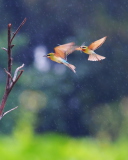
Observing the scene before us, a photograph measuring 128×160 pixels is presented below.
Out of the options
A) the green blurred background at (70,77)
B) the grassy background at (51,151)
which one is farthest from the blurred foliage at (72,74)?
the grassy background at (51,151)

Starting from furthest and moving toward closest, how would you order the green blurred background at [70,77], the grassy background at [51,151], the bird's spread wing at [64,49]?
the green blurred background at [70,77]
the grassy background at [51,151]
the bird's spread wing at [64,49]

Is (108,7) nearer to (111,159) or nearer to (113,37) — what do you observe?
(113,37)

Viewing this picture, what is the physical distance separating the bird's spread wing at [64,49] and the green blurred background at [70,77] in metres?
2.30

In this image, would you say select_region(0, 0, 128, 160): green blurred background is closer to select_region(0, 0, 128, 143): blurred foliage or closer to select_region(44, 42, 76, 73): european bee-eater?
select_region(0, 0, 128, 143): blurred foliage

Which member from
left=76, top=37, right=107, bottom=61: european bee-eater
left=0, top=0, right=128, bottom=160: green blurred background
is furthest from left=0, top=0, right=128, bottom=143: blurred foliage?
left=76, top=37, right=107, bottom=61: european bee-eater

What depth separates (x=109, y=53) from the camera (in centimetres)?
318

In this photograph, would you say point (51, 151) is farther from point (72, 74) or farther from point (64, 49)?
point (64, 49)

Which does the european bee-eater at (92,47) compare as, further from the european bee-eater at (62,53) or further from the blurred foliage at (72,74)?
the blurred foliage at (72,74)

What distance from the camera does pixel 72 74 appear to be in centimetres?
299

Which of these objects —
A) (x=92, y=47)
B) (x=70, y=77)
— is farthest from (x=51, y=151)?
(x=92, y=47)

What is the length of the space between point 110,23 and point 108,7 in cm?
14

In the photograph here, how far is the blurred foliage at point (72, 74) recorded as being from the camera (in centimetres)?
296

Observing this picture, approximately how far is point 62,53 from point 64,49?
13 millimetres

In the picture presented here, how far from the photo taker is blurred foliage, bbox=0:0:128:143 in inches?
117
